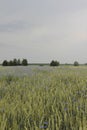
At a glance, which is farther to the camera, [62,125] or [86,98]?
[86,98]

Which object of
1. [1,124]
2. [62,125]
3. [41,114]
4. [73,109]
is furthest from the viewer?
[73,109]

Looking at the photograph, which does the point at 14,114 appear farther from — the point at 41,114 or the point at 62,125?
the point at 62,125

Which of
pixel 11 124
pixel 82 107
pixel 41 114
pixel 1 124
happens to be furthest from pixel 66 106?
pixel 1 124

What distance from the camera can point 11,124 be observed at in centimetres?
435

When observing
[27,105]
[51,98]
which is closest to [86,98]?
[51,98]

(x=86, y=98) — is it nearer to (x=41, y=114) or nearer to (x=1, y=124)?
(x=41, y=114)

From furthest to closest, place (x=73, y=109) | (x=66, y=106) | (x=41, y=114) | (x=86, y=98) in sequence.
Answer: (x=86, y=98) < (x=66, y=106) < (x=73, y=109) < (x=41, y=114)

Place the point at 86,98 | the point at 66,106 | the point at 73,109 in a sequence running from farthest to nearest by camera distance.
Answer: the point at 86,98 → the point at 66,106 → the point at 73,109

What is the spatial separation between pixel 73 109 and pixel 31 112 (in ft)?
2.22

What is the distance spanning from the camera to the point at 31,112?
15.0 ft

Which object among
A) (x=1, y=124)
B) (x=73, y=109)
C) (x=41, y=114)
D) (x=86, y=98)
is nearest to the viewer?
(x=1, y=124)

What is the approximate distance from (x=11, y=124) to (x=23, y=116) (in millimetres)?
270

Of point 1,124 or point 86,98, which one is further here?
point 86,98

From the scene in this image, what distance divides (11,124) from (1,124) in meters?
0.55
